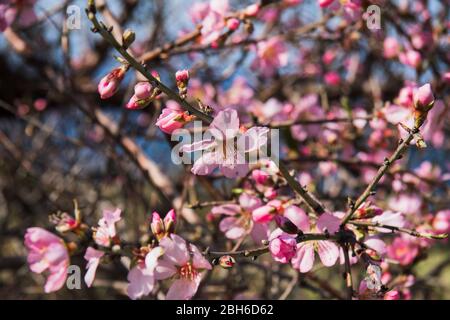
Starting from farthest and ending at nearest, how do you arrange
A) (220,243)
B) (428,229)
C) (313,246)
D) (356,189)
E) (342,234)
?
(356,189), (220,243), (428,229), (313,246), (342,234)

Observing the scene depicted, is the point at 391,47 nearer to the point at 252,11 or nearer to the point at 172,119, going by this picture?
the point at 252,11

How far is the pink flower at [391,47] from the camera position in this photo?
8.62 feet

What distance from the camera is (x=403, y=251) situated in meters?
2.00

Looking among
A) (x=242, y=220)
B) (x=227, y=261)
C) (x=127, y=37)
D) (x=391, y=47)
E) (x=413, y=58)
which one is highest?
(x=391, y=47)

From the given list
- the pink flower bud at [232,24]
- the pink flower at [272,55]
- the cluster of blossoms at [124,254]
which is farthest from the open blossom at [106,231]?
the pink flower at [272,55]

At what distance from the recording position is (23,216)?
407 centimetres

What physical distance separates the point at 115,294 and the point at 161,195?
710 mm

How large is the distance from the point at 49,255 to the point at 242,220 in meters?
0.59

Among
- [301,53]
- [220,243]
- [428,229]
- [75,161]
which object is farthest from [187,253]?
[301,53]

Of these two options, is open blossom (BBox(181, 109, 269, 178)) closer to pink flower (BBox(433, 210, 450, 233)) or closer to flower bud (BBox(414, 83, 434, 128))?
flower bud (BBox(414, 83, 434, 128))

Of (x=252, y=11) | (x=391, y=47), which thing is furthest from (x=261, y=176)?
(x=391, y=47)

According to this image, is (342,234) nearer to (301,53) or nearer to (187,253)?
(187,253)

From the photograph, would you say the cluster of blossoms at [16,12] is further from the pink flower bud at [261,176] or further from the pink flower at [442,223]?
the pink flower at [442,223]

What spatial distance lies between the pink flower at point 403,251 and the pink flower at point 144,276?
3.40ft
